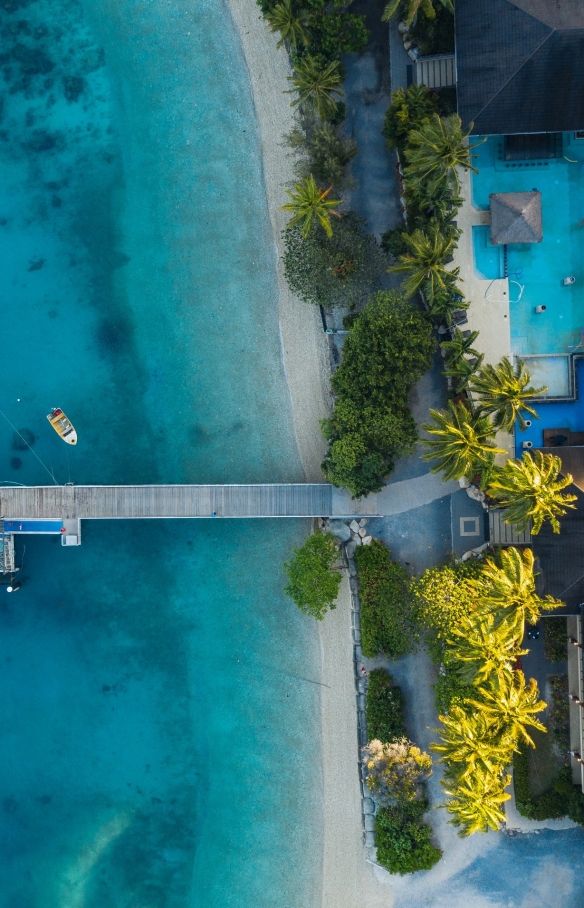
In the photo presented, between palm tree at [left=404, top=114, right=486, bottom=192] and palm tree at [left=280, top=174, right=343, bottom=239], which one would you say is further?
palm tree at [left=280, top=174, right=343, bottom=239]

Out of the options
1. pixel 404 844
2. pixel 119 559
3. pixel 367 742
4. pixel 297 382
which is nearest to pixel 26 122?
pixel 297 382

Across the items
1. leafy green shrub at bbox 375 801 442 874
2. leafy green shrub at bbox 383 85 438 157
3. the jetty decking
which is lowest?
leafy green shrub at bbox 375 801 442 874

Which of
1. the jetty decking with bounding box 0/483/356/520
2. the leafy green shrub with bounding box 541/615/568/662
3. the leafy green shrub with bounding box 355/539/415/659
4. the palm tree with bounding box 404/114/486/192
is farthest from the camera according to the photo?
the jetty decking with bounding box 0/483/356/520

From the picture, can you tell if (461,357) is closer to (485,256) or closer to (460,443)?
(460,443)

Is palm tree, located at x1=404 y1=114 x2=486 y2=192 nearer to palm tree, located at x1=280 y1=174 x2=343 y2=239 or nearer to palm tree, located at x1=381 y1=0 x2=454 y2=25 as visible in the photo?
palm tree, located at x1=280 y1=174 x2=343 y2=239

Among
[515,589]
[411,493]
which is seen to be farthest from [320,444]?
[515,589]

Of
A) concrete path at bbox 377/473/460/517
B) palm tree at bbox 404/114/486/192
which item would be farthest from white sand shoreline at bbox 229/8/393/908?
palm tree at bbox 404/114/486/192

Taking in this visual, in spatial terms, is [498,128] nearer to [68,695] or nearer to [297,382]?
[297,382]
